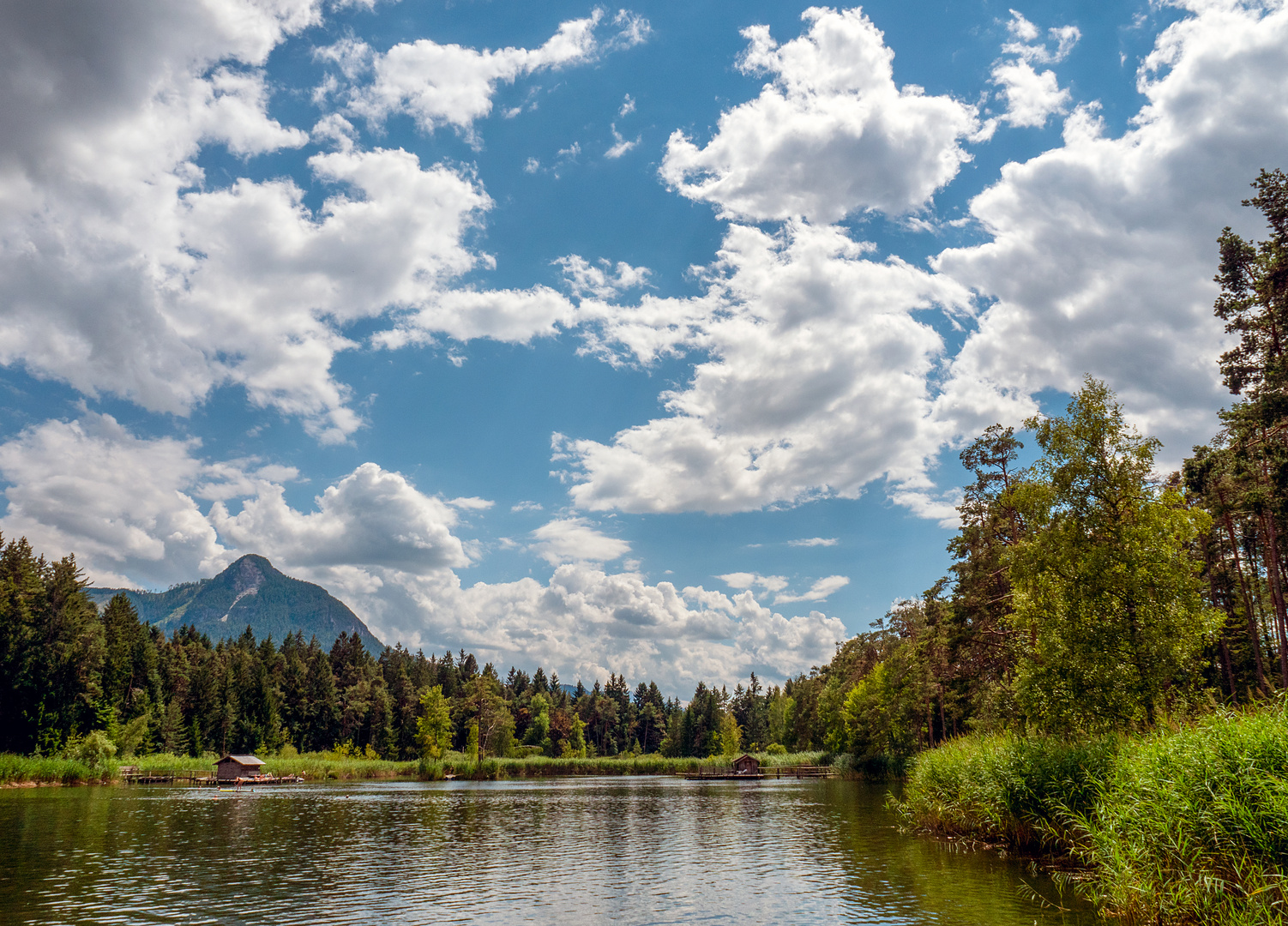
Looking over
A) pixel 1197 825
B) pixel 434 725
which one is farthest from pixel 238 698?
pixel 1197 825

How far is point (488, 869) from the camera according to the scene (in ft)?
87.8

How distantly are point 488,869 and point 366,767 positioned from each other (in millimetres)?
91693

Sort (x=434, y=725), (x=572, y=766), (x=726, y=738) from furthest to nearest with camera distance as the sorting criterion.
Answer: (x=726, y=738)
(x=572, y=766)
(x=434, y=725)

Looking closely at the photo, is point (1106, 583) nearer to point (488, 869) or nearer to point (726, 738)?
point (488, 869)

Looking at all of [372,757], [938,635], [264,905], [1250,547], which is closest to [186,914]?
[264,905]

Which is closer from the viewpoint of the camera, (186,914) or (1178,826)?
(1178,826)

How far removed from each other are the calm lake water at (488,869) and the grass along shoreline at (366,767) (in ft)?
85.4

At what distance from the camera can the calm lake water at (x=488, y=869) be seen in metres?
19.0

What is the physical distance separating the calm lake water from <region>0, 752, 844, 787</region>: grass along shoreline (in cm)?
2602

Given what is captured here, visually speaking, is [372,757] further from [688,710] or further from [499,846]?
[499,846]

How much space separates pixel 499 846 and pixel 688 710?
164 metres

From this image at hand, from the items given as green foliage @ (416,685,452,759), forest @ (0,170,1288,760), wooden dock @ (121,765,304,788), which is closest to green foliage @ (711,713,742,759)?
forest @ (0,170,1288,760)

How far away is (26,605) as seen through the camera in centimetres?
9381

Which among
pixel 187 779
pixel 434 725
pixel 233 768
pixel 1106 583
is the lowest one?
pixel 187 779
